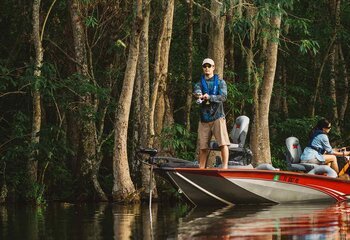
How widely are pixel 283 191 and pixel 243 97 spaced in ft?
24.0

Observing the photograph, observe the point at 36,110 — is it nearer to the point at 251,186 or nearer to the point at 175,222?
the point at 251,186

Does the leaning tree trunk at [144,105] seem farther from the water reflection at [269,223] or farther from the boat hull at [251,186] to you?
the water reflection at [269,223]

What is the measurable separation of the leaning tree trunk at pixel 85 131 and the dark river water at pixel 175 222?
219 cm

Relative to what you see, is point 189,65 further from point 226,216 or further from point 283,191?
point 226,216

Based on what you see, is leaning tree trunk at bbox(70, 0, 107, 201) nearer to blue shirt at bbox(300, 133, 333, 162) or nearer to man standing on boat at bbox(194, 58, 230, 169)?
man standing on boat at bbox(194, 58, 230, 169)

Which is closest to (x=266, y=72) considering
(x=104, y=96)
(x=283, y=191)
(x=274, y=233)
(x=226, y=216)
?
(x=104, y=96)

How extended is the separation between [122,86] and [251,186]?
4647 millimetres

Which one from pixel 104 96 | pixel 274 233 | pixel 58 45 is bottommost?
pixel 274 233

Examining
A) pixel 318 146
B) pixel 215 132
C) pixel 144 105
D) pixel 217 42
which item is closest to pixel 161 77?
pixel 144 105

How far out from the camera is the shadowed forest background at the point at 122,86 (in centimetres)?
2267

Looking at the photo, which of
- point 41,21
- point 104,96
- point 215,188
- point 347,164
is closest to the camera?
point 215,188

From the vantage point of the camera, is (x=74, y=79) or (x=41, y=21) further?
(x=41, y=21)

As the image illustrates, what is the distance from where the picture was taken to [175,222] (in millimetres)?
16031

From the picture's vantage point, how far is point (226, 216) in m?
17.0
